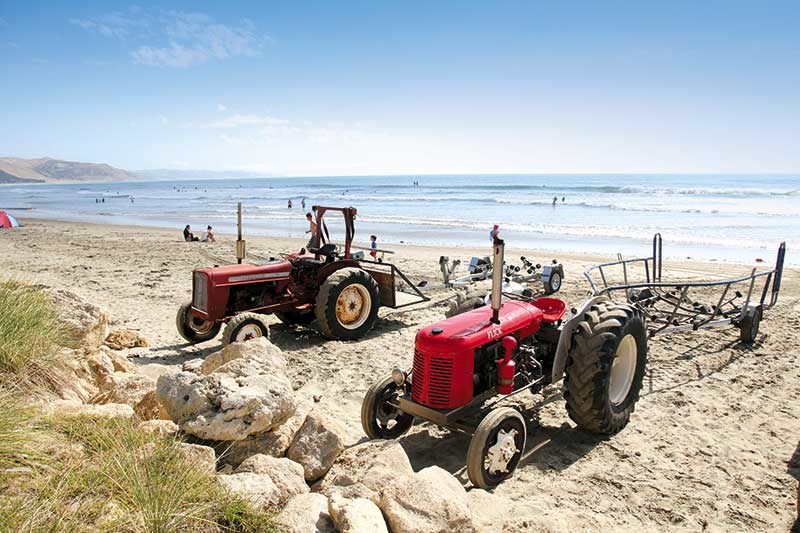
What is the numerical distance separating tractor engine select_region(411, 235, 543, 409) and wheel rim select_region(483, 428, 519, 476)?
409 millimetres

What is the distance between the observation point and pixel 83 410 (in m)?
3.36

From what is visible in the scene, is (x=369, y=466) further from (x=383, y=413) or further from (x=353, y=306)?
(x=353, y=306)

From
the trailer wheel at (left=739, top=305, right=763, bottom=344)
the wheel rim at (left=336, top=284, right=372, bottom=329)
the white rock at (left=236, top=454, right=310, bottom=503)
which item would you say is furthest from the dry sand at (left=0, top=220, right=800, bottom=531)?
the white rock at (left=236, top=454, right=310, bottom=503)

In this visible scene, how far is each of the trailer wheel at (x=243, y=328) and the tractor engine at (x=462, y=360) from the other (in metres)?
3.07

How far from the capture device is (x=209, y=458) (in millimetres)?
3152

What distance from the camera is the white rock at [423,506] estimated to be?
2.78m

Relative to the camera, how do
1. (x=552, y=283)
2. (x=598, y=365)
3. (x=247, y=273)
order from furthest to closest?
1. (x=552, y=283)
2. (x=247, y=273)
3. (x=598, y=365)

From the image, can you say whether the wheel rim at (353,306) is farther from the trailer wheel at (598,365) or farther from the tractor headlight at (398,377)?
the trailer wheel at (598,365)

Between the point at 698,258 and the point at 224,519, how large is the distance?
17.6m

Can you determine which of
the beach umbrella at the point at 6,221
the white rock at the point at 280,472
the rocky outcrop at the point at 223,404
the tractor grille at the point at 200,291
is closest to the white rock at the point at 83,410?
the rocky outcrop at the point at 223,404

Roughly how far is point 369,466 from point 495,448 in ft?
3.54

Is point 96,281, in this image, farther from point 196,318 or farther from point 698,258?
point 698,258

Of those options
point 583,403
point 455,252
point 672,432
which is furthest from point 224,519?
point 455,252

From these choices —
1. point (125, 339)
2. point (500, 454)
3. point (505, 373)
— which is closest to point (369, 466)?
point (500, 454)
